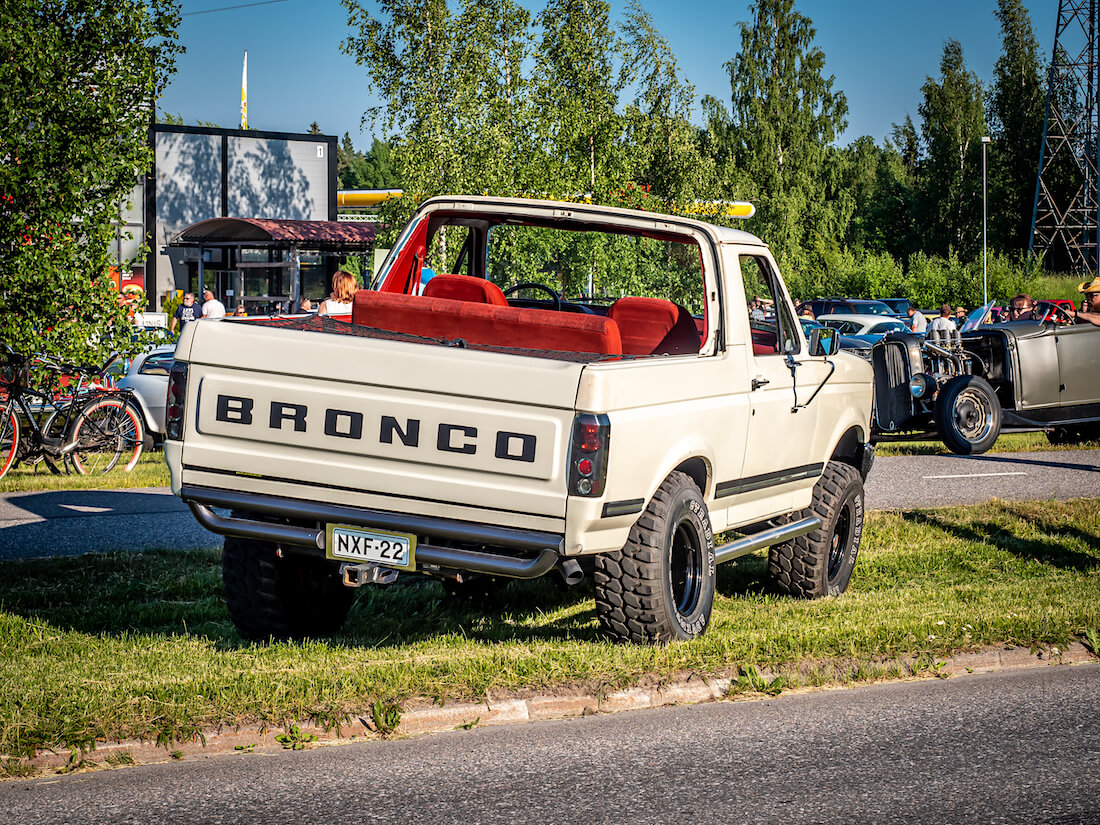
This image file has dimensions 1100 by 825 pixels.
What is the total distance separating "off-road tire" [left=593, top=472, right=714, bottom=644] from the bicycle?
31.0 ft

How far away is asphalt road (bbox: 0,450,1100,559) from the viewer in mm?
10180

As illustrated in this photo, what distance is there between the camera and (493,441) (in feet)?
18.5

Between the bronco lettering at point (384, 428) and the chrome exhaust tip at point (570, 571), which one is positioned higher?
the bronco lettering at point (384, 428)

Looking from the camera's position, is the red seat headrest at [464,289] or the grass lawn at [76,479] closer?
the red seat headrest at [464,289]

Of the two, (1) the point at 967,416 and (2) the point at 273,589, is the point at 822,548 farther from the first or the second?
(1) the point at 967,416

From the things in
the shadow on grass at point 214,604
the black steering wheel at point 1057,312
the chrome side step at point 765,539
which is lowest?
the shadow on grass at point 214,604

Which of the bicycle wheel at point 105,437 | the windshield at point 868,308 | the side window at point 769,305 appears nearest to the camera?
the side window at point 769,305

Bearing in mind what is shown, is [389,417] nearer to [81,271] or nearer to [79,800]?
[79,800]

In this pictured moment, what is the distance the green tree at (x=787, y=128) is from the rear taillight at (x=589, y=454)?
62903 mm

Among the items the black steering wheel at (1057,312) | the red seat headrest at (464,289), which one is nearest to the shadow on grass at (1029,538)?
Result: the red seat headrest at (464,289)

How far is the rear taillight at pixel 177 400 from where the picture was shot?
6.13 m

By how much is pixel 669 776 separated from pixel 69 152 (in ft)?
36.3

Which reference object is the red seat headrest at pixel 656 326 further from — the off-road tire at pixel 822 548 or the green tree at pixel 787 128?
the green tree at pixel 787 128

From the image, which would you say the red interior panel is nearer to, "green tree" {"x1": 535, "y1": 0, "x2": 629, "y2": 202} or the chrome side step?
the chrome side step
